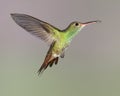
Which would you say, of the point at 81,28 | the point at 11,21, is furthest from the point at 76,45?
the point at 11,21

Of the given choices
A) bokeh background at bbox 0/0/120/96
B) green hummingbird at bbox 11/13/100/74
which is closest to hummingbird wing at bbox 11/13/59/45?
green hummingbird at bbox 11/13/100/74

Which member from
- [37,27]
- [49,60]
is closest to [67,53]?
[49,60]

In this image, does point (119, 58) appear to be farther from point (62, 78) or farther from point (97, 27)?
point (62, 78)

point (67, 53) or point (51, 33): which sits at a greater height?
point (51, 33)

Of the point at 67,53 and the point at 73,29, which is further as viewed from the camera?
the point at 67,53

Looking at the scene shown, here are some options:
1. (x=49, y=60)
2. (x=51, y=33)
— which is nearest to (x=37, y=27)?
(x=51, y=33)

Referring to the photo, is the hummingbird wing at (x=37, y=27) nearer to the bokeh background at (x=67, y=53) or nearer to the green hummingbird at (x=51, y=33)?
the green hummingbird at (x=51, y=33)

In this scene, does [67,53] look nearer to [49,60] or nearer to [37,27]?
[49,60]

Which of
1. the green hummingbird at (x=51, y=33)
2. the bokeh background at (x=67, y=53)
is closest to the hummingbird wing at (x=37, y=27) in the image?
the green hummingbird at (x=51, y=33)
